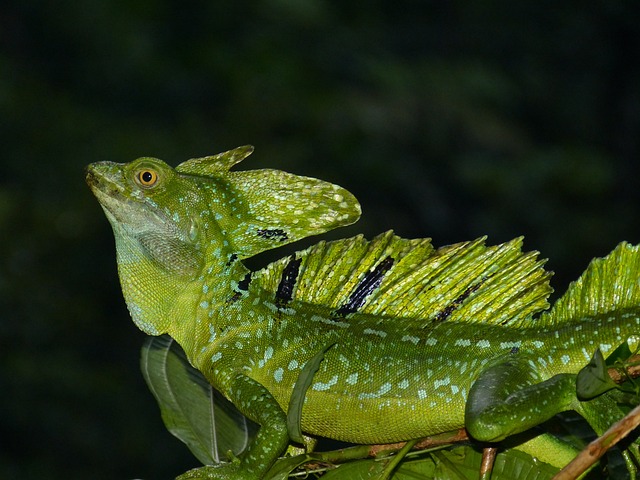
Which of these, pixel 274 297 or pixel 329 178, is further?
pixel 329 178

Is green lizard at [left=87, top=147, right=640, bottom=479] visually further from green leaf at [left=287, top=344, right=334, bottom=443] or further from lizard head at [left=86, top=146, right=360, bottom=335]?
green leaf at [left=287, top=344, right=334, bottom=443]

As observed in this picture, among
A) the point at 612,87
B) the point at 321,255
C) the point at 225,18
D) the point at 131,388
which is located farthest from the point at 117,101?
the point at 321,255

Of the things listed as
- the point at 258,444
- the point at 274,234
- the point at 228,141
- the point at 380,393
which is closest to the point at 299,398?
the point at 258,444

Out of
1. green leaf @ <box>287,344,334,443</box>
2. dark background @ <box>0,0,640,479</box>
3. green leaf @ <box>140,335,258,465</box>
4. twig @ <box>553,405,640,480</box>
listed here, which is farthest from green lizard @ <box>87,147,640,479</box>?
dark background @ <box>0,0,640,479</box>

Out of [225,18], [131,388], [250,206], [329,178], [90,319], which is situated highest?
[225,18]

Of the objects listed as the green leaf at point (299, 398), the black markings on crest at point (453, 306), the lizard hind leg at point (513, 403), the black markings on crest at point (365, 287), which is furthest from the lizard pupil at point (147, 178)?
the lizard hind leg at point (513, 403)

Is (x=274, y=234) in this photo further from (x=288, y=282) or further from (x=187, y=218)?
(x=187, y=218)

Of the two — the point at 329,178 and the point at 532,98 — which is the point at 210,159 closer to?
the point at 329,178

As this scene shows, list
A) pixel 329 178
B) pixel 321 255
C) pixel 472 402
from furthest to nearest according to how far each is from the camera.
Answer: pixel 329 178 → pixel 321 255 → pixel 472 402
